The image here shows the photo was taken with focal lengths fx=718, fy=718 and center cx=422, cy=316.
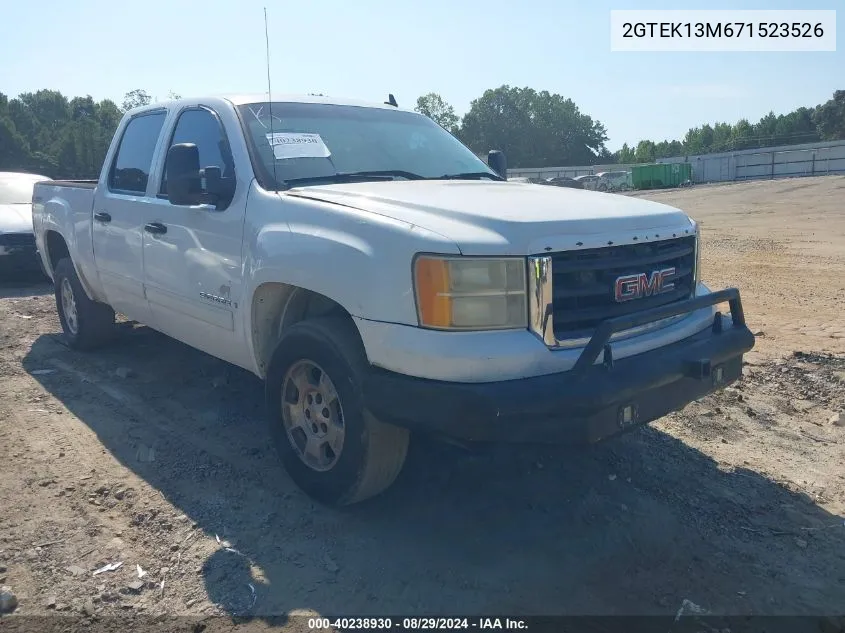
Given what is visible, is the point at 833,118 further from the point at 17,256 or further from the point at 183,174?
the point at 183,174

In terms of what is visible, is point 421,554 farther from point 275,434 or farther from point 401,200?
point 401,200

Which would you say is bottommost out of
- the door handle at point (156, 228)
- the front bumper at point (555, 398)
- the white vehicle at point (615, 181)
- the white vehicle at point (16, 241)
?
the front bumper at point (555, 398)

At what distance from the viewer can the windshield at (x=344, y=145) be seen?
382 cm

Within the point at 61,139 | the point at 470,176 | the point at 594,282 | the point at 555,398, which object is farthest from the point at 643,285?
the point at 61,139

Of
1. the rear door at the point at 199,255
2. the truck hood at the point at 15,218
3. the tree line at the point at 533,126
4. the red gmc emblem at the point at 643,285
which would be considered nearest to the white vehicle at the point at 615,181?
the tree line at the point at 533,126

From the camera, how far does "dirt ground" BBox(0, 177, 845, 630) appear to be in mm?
2838

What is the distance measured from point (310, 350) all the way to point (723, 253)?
10980 mm

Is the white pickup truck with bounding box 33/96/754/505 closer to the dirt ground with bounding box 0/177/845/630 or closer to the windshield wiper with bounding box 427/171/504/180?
the windshield wiper with bounding box 427/171/504/180

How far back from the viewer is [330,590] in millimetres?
2861

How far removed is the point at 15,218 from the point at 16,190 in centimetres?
135

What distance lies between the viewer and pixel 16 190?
37.6 ft

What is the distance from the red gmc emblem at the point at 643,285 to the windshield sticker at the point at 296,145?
179 cm

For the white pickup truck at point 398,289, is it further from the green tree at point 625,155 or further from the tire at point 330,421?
the green tree at point 625,155

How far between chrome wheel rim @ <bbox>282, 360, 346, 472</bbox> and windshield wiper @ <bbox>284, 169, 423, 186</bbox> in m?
1.01
